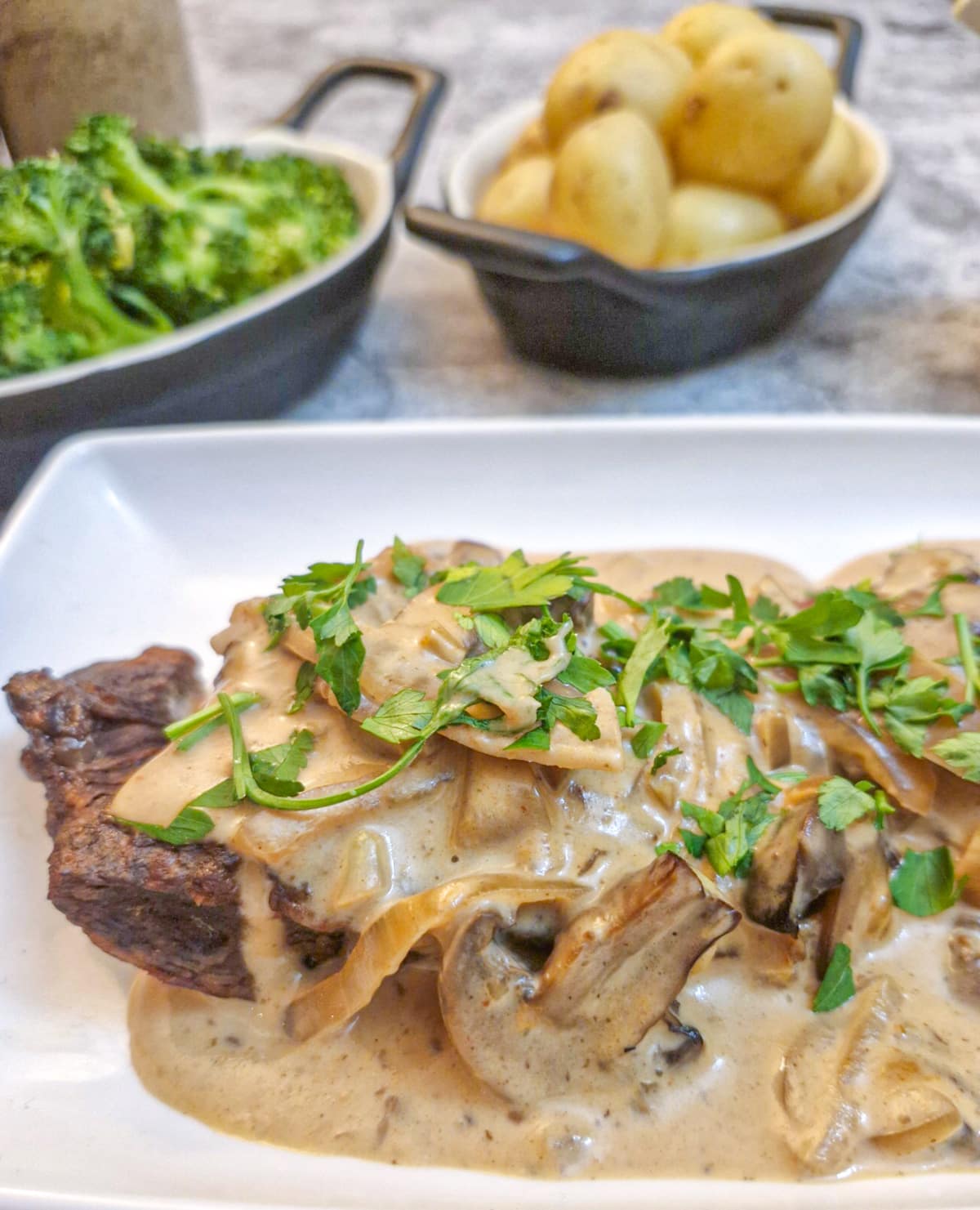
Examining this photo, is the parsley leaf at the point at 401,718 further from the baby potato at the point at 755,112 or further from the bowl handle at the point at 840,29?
the bowl handle at the point at 840,29

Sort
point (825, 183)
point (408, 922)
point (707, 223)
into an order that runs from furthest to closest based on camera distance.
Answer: point (825, 183) < point (707, 223) < point (408, 922)

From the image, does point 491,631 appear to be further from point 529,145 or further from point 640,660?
point 529,145

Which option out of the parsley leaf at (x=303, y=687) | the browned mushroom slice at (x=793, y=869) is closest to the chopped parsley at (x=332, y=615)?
the parsley leaf at (x=303, y=687)

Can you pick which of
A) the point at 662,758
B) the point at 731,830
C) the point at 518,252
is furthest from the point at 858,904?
the point at 518,252

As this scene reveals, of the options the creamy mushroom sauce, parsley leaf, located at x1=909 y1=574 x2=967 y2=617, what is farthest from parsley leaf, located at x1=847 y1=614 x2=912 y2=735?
the creamy mushroom sauce

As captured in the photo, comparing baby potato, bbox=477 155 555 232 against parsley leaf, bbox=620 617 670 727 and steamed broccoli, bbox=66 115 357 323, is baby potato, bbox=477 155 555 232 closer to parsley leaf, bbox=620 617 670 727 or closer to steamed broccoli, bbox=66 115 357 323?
steamed broccoli, bbox=66 115 357 323

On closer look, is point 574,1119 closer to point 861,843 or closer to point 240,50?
point 861,843
